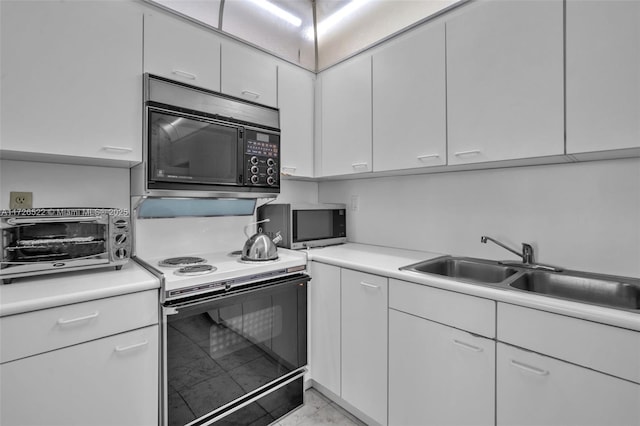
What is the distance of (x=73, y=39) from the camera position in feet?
4.27

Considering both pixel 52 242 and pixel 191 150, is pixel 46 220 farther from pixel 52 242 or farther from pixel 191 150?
pixel 191 150

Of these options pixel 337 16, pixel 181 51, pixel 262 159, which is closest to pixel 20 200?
pixel 181 51

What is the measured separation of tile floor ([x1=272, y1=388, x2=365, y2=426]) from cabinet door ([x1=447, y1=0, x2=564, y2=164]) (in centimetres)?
154

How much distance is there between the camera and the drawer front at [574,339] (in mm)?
887

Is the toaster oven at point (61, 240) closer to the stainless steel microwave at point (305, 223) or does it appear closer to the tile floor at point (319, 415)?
the stainless steel microwave at point (305, 223)

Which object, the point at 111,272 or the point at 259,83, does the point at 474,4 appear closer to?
the point at 259,83

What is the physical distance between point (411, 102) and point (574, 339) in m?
1.32

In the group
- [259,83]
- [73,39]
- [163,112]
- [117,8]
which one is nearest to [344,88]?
[259,83]

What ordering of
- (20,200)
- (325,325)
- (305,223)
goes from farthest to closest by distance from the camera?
1. (305,223)
2. (325,325)
3. (20,200)

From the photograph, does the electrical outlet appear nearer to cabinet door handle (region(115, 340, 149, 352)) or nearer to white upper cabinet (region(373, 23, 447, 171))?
cabinet door handle (region(115, 340, 149, 352))

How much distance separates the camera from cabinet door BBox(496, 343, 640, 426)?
90 cm

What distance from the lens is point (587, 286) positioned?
1.35m

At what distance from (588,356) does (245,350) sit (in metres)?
1.41

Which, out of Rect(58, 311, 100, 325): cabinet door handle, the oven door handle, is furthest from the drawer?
the oven door handle
